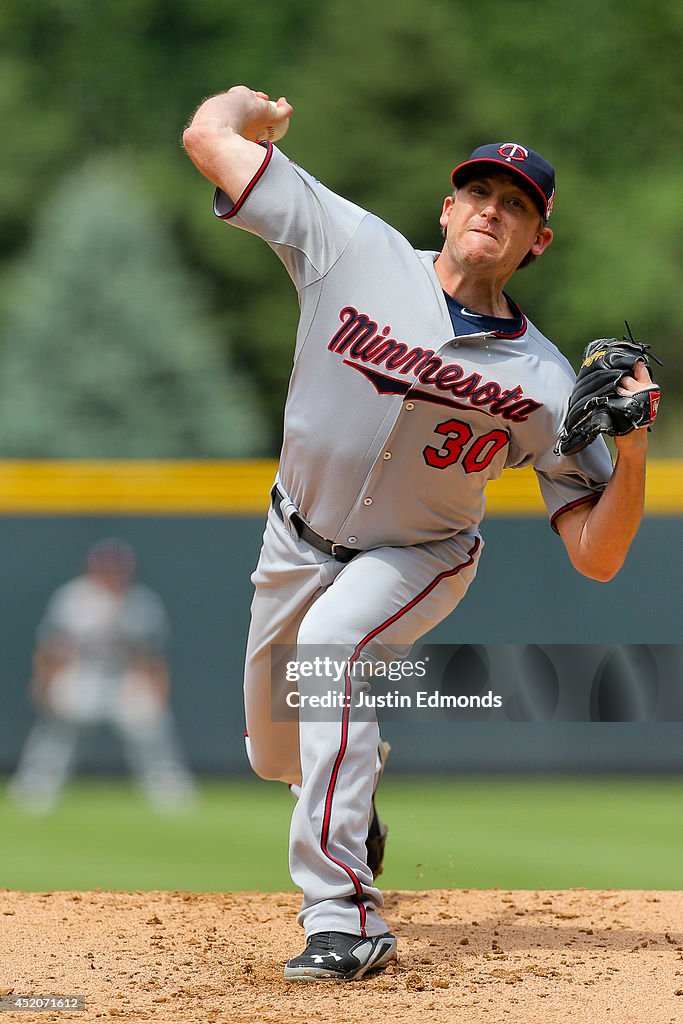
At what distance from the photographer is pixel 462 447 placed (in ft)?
9.98

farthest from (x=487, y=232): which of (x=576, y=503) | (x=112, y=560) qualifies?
(x=112, y=560)

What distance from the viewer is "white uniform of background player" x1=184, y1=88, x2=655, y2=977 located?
297 centimetres

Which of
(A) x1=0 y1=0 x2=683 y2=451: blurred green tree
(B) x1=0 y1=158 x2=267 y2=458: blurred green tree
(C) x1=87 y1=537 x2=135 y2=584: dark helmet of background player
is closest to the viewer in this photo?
(C) x1=87 y1=537 x2=135 y2=584: dark helmet of background player

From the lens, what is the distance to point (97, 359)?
11.0 m

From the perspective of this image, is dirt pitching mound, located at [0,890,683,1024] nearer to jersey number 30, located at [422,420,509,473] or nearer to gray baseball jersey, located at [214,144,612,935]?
gray baseball jersey, located at [214,144,612,935]

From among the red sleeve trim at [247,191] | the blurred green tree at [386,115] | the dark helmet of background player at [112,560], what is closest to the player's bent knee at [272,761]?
the red sleeve trim at [247,191]

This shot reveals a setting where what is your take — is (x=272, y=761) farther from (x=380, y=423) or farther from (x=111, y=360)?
(x=111, y=360)

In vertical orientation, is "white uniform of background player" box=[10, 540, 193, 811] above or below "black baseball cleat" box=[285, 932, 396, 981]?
above

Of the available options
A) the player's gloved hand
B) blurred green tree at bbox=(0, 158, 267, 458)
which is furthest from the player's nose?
blurred green tree at bbox=(0, 158, 267, 458)

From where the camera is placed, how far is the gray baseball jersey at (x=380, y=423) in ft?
9.75

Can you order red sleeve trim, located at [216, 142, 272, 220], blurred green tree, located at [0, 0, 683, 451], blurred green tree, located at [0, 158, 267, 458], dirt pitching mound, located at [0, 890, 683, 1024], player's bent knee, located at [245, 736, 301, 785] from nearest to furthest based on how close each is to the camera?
dirt pitching mound, located at [0, 890, 683, 1024] < red sleeve trim, located at [216, 142, 272, 220] < player's bent knee, located at [245, 736, 301, 785] < blurred green tree, located at [0, 158, 267, 458] < blurred green tree, located at [0, 0, 683, 451]

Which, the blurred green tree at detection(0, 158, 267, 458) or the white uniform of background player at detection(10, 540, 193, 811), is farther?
the blurred green tree at detection(0, 158, 267, 458)

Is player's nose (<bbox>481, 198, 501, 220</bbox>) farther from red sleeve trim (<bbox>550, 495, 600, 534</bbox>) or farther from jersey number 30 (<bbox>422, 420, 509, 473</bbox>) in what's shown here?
red sleeve trim (<bbox>550, 495, 600, 534</bbox>)

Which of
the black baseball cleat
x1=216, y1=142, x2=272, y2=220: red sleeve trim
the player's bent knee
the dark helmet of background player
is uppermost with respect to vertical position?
the dark helmet of background player
